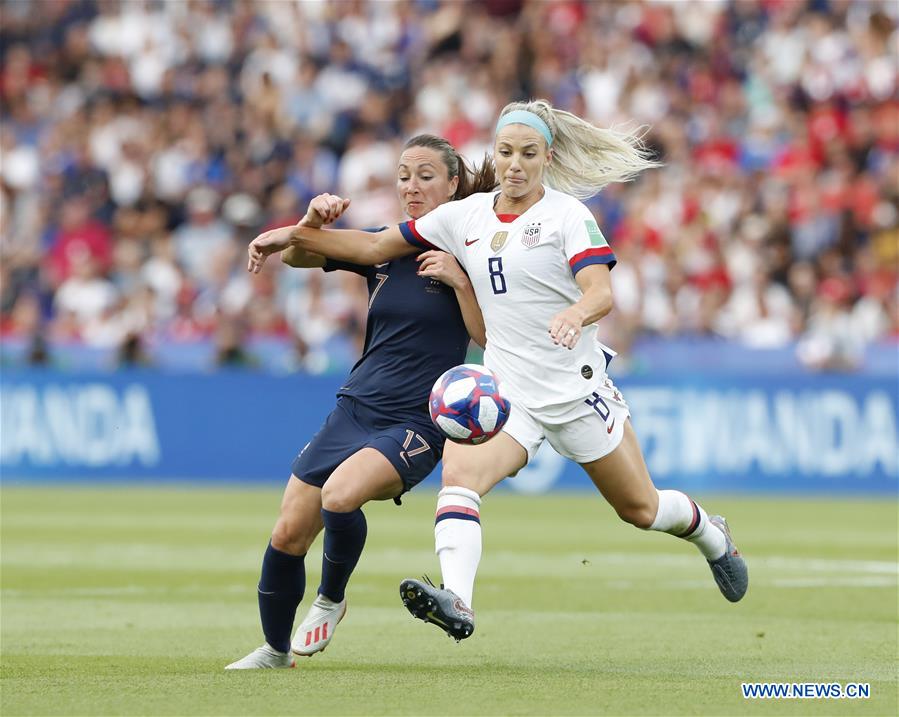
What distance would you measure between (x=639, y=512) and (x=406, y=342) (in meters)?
1.37

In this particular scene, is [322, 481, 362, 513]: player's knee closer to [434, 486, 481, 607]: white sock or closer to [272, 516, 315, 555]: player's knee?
[272, 516, 315, 555]: player's knee

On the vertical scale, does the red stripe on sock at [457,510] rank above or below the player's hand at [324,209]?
below

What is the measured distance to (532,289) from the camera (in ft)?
25.7

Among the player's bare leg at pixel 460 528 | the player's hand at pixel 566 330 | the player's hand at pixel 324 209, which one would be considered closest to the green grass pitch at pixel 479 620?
the player's bare leg at pixel 460 528

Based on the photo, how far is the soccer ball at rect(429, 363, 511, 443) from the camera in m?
7.35

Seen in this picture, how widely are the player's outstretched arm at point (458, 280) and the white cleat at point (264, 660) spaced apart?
1.72 metres

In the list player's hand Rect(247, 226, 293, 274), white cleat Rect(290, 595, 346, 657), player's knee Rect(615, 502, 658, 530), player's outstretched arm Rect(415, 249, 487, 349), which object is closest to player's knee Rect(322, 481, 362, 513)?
white cleat Rect(290, 595, 346, 657)

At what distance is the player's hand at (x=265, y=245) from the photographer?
8047 mm

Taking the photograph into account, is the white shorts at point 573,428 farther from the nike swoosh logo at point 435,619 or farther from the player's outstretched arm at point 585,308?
the nike swoosh logo at point 435,619

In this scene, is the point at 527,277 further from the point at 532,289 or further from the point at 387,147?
the point at 387,147

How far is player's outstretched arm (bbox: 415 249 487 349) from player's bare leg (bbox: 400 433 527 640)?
615 millimetres

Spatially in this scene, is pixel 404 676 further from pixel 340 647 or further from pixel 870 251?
pixel 870 251

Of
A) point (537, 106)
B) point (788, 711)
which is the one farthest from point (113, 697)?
point (537, 106)

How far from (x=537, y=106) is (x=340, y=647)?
2.91 metres
